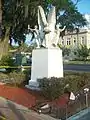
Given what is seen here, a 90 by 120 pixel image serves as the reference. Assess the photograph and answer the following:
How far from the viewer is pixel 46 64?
66.4 feet

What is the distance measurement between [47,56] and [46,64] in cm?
46

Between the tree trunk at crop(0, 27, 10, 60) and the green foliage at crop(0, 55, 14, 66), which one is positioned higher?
Result: the tree trunk at crop(0, 27, 10, 60)

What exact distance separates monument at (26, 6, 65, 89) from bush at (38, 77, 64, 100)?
1.57 metres

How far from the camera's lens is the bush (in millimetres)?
17433

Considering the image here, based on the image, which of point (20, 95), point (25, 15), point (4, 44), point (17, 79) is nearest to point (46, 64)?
point (20, 95)

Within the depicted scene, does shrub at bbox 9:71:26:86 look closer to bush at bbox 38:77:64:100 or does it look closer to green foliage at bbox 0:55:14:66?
bush at bbox 38:77:64:100

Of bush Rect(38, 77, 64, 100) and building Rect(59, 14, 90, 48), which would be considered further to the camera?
building Rect(59, 14, 90, 48)

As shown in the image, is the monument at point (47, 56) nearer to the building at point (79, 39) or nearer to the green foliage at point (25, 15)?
the green foliage at point (25, 15)

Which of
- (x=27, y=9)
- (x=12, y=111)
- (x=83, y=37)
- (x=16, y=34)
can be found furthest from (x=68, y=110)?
(x=83, y=37)

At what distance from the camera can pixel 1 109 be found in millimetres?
13984

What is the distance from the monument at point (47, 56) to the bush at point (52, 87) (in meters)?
1.57

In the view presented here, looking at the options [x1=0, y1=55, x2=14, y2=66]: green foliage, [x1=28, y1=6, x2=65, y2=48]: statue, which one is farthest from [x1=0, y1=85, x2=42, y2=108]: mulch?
[x1=0, y1=55, x2=14, y2=66]: green foliage

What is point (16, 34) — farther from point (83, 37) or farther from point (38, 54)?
point (83, 37)

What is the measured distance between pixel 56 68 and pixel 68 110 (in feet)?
23.9
